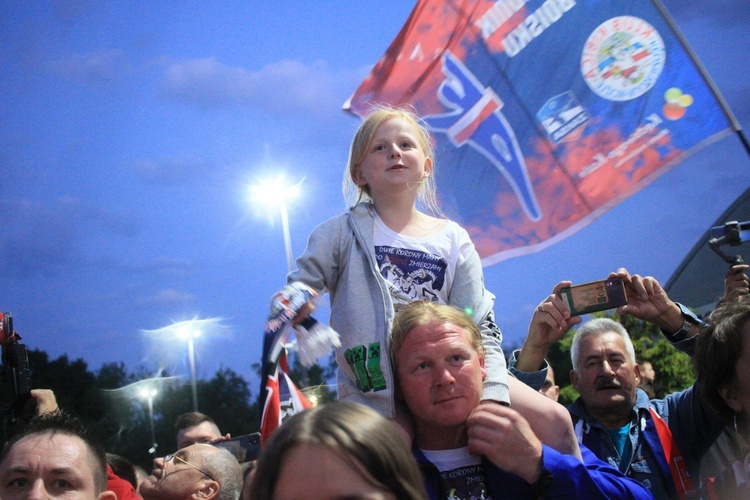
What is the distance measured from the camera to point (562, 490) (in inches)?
97.0

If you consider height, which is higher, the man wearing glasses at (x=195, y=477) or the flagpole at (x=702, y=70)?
the flagpole at (x=702, y=70)

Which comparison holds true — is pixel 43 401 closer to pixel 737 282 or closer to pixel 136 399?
pixel 737 282

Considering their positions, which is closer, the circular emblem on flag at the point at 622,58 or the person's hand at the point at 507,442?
the person's hand at the point at 507,442

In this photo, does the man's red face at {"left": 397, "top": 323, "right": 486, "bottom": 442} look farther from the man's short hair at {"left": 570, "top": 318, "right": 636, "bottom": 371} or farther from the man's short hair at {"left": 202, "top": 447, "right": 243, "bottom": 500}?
the man's short hair at {"left": 570, "top": 318, "right": 636, "bottom": 371}

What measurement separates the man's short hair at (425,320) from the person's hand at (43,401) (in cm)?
224

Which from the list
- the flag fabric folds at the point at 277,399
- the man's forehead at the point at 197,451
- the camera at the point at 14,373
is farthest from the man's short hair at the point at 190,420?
the flag fabric folds at the point at 277,399

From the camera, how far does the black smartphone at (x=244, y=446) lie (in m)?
4.23

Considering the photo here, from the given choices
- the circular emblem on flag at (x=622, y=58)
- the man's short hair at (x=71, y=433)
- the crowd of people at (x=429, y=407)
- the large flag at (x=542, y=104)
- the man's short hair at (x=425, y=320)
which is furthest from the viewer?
the circular emblem on flag at (x=622, y=58)

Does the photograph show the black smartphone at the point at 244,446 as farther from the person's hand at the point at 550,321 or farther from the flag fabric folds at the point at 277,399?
the person's hand at the point at 550,321

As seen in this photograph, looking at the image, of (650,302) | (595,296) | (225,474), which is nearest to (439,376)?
(595,296)

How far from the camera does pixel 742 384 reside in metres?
3.02

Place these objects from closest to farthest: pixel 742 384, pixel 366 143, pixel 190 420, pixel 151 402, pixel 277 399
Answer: pixel 277 399 → pixel 742 384 → pixel 366 143 → pixel 190 420 → pixel 151 402

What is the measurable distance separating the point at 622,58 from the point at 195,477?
6078mm

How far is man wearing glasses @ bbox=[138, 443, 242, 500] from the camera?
4.02m
